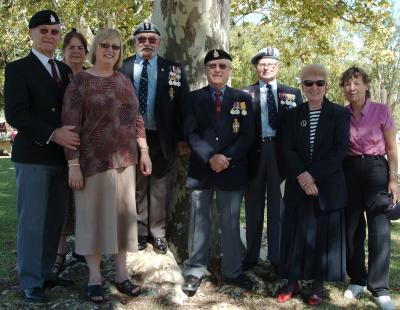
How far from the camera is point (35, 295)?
454 cm

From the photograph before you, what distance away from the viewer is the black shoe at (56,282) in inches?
190

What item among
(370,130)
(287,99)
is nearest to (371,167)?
(370,130)

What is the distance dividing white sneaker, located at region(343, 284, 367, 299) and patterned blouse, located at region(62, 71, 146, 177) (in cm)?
243

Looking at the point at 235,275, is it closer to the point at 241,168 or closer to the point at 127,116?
the point at 241,168

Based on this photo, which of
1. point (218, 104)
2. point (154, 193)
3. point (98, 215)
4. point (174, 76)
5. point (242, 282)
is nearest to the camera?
point (98, 215)

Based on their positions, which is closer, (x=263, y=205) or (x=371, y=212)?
(x=371, y=212)

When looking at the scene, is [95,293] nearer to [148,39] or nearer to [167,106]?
[167,106]

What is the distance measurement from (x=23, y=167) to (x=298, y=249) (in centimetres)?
247

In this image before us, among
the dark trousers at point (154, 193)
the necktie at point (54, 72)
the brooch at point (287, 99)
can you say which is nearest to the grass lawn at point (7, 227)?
the dark trousers at point (154, 193)

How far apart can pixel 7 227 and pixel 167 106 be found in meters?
4.63

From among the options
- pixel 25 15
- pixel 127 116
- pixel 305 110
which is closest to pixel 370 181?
pixel 305 110

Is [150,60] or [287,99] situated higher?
[150,60]

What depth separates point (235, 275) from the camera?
197 inches

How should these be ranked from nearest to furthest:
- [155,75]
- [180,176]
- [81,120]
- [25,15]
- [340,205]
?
[81,120] < [340,205] < [155,75] < [180,176] < [25,15]
